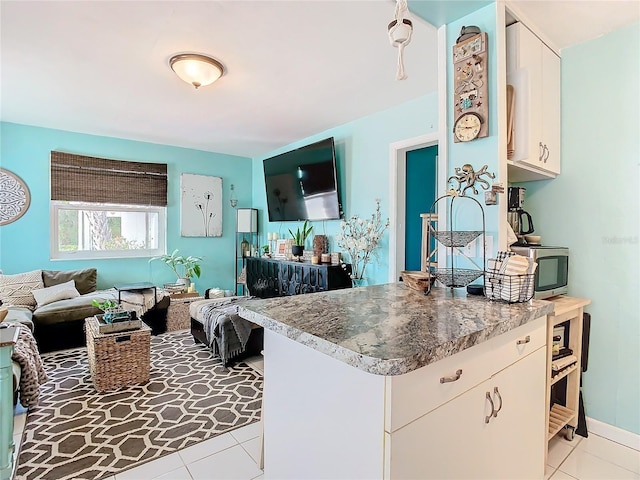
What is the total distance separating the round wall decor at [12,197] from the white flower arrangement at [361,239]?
144 inches

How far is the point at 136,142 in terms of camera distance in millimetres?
4707

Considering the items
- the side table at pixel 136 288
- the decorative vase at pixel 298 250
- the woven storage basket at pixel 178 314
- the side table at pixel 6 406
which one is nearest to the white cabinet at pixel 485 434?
the side table at pixel 6 406

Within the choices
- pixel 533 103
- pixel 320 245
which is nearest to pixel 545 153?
pixel 533 103

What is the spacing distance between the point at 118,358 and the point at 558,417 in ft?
9.71

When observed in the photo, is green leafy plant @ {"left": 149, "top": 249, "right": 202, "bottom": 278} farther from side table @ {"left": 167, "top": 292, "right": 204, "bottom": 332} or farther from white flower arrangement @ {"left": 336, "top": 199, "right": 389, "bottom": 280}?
white flower arrangement @ {"left": 336, "top": 199, "right": 389, "bottom": 280}

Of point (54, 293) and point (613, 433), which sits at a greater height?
point (54, 293)

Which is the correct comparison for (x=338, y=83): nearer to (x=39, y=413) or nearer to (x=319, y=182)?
(x=319, y=182)

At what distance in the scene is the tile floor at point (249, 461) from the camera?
173 cm

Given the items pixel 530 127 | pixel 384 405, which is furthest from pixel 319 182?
pixel 384 405

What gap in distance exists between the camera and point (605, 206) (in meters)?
2.04

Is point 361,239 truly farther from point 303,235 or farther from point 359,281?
point 303,235

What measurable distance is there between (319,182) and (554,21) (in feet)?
8.48

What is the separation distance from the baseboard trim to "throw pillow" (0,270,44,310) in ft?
16.2

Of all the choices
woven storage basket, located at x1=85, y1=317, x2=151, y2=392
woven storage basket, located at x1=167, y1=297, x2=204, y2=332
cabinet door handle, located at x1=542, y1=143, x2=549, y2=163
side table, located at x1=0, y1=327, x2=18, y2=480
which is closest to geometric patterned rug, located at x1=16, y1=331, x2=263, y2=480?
woven storage basket, located at x1=85, y1=317, x2=151, y2=392
